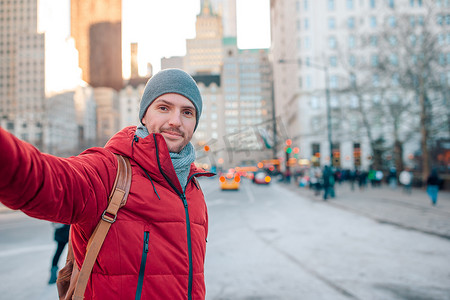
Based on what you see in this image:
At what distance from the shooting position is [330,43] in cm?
6188

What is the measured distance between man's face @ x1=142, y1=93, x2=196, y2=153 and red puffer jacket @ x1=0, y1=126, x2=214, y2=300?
0.11 m

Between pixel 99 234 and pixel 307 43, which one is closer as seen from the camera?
pixel 99 234

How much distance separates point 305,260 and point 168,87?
214 inches

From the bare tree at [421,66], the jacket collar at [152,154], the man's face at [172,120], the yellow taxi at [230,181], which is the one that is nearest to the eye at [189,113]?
the man's face at [172,120]

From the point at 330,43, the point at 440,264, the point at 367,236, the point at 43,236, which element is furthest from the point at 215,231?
the point at 330,43

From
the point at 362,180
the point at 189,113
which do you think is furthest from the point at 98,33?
the point at 189,113

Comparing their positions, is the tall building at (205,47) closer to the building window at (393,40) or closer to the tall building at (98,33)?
the tall building at (98,33)

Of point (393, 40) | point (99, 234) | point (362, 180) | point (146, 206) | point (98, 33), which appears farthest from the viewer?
point (98, 33)

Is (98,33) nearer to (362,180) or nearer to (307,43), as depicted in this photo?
(307,43)

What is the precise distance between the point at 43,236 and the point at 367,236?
8543mm

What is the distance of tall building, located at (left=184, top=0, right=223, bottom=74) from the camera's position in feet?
478

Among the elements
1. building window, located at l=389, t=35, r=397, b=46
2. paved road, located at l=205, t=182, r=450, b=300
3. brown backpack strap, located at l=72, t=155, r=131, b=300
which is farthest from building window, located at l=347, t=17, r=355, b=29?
brown backpack strap, located at l=72, t=155, r=131, b=300

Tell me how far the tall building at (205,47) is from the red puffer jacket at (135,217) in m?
141

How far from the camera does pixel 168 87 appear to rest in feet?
5.98
